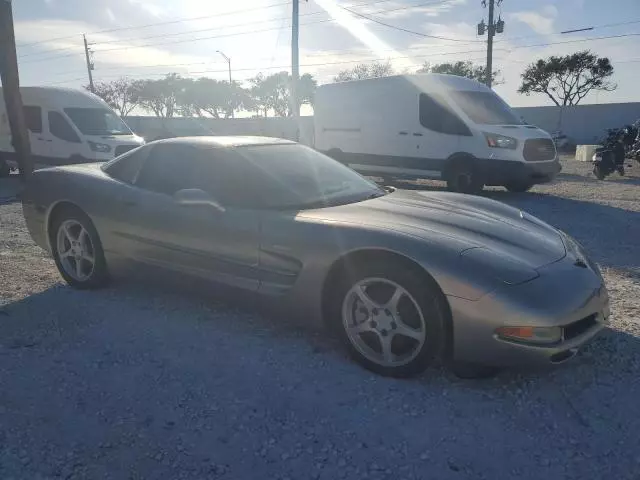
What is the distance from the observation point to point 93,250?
401 centimetres

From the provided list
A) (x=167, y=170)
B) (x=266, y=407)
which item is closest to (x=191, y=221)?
(x=167, y=170)

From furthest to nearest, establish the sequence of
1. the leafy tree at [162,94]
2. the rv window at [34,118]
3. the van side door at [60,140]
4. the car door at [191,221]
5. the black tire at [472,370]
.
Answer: the leafy tree at [162,94] → the rv window at [34,118] → the van side door at [60,140] → the car door at [191,221] → the black tire at [472,370]

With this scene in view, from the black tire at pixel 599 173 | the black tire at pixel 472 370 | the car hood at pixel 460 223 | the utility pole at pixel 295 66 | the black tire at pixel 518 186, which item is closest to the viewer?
the black tire at pixel 472 370

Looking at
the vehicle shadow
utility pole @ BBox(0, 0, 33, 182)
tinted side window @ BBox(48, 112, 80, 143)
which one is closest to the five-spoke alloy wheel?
the vehicle shadow

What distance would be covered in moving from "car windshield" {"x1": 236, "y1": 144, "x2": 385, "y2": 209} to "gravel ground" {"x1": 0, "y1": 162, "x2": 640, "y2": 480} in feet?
2.89

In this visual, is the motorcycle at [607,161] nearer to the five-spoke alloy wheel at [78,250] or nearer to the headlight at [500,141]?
the headlight at [500,141]

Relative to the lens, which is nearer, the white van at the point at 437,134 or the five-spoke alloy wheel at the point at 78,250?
the five-spoke alloy wheel at the point at 78,250

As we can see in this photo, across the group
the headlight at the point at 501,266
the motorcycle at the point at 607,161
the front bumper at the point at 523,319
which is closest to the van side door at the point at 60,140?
the headlight at the point at 501,266

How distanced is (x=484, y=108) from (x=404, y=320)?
318 inches

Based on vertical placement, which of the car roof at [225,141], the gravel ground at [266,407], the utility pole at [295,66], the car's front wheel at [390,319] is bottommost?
the gravel ground at [266,407]

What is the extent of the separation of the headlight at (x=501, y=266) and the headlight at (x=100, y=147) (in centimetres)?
1082

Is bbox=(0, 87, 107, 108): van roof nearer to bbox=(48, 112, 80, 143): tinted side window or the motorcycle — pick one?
bbox=(48, 112, 80, 143): tinted side window

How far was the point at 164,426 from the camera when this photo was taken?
2299mm

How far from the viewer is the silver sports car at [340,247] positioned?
244 centimetres
